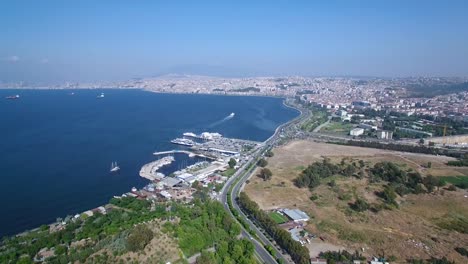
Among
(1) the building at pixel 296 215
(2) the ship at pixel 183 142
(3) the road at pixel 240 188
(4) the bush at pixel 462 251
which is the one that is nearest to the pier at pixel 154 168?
(2) the ship at pixel 183 142

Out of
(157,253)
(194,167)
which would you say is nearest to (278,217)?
(157,253)

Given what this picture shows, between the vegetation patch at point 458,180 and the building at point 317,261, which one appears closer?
the building at point 317,261

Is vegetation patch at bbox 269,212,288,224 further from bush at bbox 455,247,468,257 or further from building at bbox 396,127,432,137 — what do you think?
building at bbox 396,127,432,137

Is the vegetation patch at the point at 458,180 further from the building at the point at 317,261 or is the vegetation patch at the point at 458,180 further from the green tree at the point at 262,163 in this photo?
the building at the point at 317,261

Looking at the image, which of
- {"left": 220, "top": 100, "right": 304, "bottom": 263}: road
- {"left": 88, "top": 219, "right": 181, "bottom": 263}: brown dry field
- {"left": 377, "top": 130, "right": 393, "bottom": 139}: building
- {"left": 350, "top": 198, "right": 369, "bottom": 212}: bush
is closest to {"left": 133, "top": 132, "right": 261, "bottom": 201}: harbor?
{"left": 220, "top": 100, "right": 304, "bottom": 263}: road

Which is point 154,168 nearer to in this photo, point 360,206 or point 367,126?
point 360,206

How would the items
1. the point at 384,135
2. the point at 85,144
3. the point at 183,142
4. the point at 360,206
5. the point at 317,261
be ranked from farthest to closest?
the point at 384,135
the point at 183,142
the point at 85,144
the point at 360,206
the point at 317,261

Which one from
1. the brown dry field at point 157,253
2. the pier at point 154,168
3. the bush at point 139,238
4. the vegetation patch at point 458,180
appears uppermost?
the bush at point 139,238
